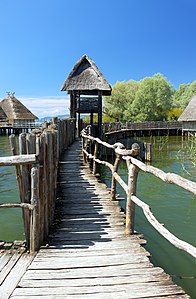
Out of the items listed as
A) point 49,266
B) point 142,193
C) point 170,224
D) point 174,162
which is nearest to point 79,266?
point 49,266

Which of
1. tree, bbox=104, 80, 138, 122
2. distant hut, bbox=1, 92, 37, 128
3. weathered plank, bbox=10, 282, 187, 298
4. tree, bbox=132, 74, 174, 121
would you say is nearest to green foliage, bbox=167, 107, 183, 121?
tree, bbox=132, 74, 174, 121

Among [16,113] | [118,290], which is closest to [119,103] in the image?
[16,113]

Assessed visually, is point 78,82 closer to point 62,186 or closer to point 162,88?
point 62,186

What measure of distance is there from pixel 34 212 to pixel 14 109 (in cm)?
5269

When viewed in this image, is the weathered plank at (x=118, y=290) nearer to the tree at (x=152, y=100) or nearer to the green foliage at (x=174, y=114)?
the tree at (x=152, y=100)

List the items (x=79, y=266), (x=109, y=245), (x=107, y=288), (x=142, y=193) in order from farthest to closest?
(x=142, y=193), (x=109, y=245), (x=79, y=266), (x=107, y=288)

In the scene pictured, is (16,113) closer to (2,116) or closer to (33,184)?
(2,116)

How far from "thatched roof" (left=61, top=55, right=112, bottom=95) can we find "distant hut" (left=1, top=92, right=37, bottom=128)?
32455mm

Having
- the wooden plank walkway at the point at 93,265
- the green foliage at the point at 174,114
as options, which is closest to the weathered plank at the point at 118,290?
the wooden plank walkway at the point at 93,265

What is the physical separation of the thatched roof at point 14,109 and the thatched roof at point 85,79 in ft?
110

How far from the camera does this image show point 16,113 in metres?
53.8

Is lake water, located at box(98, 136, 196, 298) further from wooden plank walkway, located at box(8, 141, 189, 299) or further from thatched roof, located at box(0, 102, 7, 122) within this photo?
thatched roof, located at box(0, 102, 7, 122)

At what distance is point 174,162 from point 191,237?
14007 millimetres

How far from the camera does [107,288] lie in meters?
3.29
